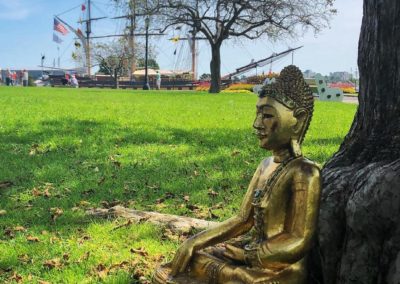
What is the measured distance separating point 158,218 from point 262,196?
2744 mm

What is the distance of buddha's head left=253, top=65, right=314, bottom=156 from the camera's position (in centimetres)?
241

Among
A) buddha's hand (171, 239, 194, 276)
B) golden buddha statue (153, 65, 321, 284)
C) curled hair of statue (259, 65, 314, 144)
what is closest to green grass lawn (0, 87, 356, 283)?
buddha's hand (171, 239, 194, 276)

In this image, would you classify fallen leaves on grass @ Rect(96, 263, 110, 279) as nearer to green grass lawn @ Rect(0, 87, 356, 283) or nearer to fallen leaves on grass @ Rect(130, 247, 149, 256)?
green grass lawn @ Rect(0, 87, 356, 283)

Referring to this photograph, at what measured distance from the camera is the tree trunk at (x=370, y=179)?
7.80 feet

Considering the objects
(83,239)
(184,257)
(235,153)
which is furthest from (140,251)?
(235,153)

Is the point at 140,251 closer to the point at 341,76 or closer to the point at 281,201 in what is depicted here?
the point at 281,201

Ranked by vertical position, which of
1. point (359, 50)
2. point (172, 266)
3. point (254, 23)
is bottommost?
point (172, 266)

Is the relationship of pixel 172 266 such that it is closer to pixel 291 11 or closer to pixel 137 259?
pixel 137 259

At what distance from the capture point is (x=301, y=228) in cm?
235

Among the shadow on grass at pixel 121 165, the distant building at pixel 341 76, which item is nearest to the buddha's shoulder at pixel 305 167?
the shadow on grass at pixel 121 165

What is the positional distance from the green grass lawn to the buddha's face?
1838mm

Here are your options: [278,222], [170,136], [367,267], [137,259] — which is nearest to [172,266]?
[278,222]

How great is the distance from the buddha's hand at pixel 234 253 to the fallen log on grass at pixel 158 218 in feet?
6.48

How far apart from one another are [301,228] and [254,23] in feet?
92.1
